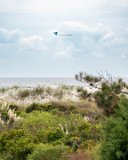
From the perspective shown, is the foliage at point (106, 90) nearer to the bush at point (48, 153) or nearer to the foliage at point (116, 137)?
the bush at point (48, 153)

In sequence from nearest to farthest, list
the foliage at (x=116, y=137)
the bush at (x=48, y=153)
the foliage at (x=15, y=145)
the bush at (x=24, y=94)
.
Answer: the foliage at (x=116, y=137)
the bush at (x=48, y=153)
the foliage at (x=15, y=145)
the bush at (x=24, y=94)

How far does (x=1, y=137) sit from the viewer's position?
1645 centimetres

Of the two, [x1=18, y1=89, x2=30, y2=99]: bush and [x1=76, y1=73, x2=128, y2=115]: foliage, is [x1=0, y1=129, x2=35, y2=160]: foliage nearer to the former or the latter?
[x1=76, y1=73, x2=128, y2=115]: foliage

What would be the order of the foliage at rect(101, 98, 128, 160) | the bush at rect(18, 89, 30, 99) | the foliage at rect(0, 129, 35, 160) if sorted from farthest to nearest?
the bush at rect(18, 89, 30, 99) → the foliage at rect(0, 129, 35, 160) → the foliage at rect(101, 98, 128, 160)

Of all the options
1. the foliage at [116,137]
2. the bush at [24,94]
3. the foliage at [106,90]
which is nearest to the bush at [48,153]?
the foliage at [106,90]

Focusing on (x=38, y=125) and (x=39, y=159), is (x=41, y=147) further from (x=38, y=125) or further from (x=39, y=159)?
(x=38, y=125)

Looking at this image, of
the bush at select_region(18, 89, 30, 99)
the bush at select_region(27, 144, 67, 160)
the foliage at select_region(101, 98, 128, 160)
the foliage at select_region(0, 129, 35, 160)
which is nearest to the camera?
the foliage at select_region(101, 98, 128, 160)

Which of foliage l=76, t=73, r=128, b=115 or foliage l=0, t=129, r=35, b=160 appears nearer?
foliage l=76, t=73, r=128, b=115

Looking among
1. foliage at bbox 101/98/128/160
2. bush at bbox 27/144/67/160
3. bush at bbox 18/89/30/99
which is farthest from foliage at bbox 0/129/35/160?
bush at bbox 18/89/30/99

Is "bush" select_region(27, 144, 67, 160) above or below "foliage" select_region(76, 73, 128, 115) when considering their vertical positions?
below

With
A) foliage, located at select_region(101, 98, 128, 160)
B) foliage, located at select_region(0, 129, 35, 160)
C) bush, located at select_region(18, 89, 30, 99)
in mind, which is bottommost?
foliage, located at select_region(0, 129, 35, 160)

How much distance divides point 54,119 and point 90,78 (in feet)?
30.2

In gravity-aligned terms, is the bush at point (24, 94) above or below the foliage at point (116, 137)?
below

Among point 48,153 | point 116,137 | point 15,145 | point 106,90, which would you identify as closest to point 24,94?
point 15,145
